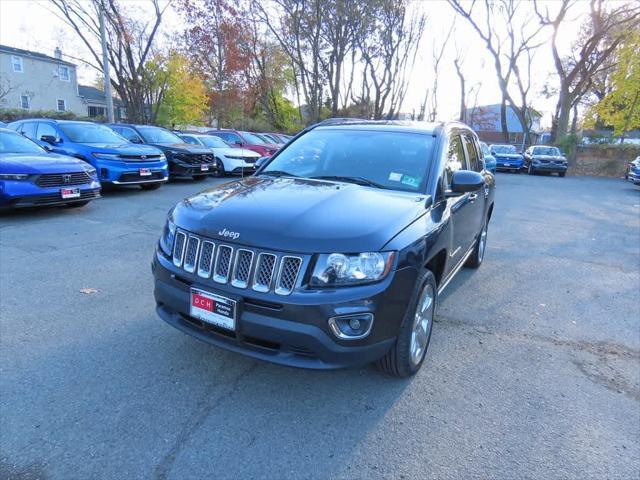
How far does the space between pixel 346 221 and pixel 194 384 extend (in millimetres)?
1518

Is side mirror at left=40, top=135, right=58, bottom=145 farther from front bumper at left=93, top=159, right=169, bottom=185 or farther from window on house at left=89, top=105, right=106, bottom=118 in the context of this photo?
window on house at left=89, top=105, right=106, bottom=118

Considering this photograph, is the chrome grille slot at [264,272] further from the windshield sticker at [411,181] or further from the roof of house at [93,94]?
the roof of house at [93,94]

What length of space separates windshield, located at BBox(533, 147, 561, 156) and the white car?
17.6 metres

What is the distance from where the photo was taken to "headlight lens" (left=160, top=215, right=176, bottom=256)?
2.87 m

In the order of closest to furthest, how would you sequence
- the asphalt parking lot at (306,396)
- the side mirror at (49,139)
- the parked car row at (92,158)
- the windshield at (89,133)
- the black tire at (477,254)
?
1. the asphalt parking lot at (306,396)
2. the black tire at (477,254)
3. the parked car row at (92,158)
4. the side mirror at (49,139)
5. the windshield at (89,133)

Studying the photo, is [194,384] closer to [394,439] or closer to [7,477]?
[7,477]

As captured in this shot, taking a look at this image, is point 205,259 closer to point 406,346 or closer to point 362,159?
point 406,346

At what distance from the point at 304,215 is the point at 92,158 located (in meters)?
8.73

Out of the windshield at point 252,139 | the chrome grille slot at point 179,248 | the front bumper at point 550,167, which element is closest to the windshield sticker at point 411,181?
the chrome grille slot at point 179,248

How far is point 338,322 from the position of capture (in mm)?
2324

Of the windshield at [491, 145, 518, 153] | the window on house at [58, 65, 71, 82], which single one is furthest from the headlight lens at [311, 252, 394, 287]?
the window on house at [58, 65, 71, 82]

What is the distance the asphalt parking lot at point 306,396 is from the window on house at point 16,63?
4303 cm

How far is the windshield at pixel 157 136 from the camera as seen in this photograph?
41.4 feet

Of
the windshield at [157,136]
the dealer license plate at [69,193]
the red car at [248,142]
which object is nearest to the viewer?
the dealer license plate at [69,193]
